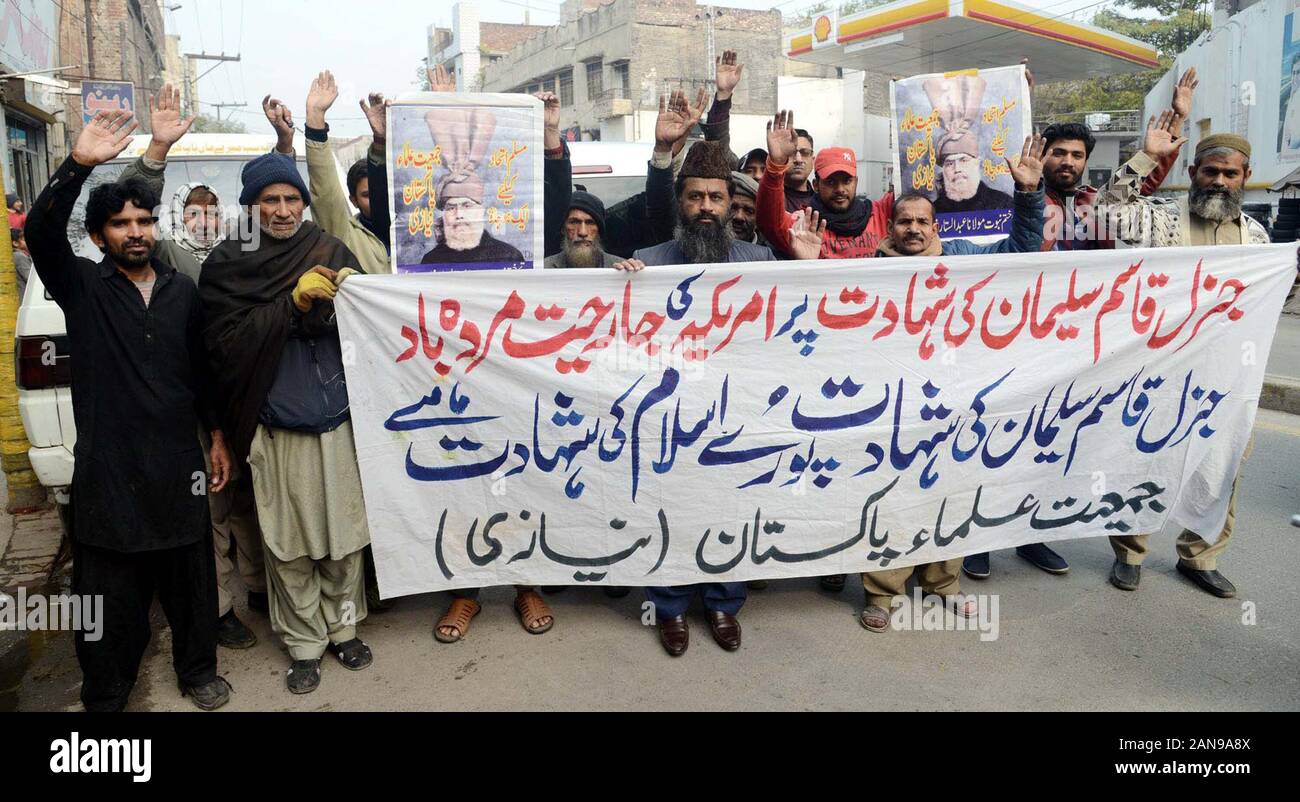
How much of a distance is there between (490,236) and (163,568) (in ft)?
5.36

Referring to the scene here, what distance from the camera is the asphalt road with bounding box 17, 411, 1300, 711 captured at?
126 inches

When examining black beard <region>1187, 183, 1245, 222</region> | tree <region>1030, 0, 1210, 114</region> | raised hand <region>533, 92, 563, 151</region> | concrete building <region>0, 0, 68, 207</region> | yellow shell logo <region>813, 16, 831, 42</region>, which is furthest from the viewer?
tree <region>1030, 0, 1210, 114</region>

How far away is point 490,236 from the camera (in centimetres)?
365

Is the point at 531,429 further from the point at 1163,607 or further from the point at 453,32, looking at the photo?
the point at 453,32

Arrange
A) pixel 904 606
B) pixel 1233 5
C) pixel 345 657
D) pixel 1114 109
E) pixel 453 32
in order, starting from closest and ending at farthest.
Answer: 1. pixel 345 657
2. pixel 904 606
3. pixel 1233 5
4. pixel 1114 109
5. pixel 453 32

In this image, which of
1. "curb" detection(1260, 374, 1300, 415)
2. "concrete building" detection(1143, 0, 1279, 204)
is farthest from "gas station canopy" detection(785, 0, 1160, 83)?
"curb" detection(1260, 374, 1300, 415)

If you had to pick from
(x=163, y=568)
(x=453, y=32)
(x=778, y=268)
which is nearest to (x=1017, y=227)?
(x=778, y=268)

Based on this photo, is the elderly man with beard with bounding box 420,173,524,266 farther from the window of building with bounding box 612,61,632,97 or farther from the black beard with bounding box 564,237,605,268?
the window of building with bounding box 612,61,632,97

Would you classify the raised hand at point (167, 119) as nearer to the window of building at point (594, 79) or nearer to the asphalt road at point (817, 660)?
the asphalt road at point (817, 660)

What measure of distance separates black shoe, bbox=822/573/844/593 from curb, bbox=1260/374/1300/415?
5234 millimetres

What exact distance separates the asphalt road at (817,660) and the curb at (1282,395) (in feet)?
12.8

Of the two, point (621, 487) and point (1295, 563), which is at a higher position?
point (621, 487)

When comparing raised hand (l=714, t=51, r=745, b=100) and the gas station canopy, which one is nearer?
raised hand (l=714, t=51, r=745, b=100)

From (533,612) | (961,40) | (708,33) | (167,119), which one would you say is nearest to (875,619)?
(533,612)
